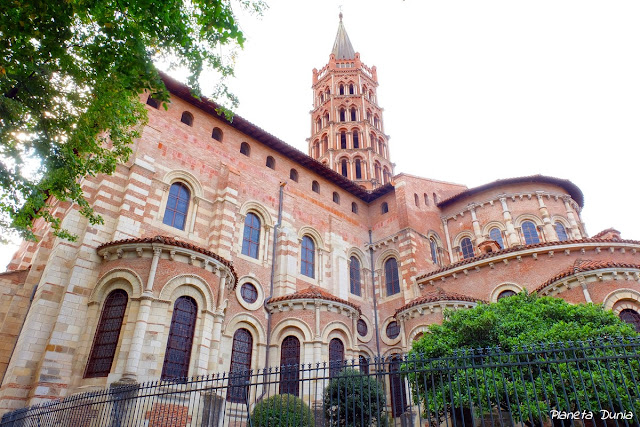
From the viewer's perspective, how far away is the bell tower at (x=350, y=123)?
42812mm

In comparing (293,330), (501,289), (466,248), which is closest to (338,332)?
(293,330)

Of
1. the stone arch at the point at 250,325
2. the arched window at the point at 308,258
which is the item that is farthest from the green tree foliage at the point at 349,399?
the arched window at the point at 308,258

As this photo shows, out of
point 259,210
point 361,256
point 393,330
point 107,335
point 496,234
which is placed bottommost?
point 107,335

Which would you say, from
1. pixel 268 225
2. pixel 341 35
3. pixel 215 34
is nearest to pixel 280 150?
pixel 268 225

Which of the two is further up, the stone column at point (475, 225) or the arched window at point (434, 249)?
the stone column at point (475, 225)

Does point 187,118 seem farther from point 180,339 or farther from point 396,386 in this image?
point 396,386

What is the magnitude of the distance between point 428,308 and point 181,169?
1369 cm

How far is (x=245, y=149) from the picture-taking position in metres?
24.9

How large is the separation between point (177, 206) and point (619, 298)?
1893 centimetres

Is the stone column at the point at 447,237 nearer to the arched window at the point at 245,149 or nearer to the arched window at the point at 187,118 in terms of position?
the arched window at the point at 245,149

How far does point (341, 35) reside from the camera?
55906 millimetres

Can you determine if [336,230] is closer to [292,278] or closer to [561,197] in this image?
[292,278]

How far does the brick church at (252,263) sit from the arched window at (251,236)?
107 mm

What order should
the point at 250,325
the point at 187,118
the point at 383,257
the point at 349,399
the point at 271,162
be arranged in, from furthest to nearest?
1. the point at 383,257
2. the point at 271,162
3. the point at 187,118
4. the point at 250,325
5. the point at 349,399
